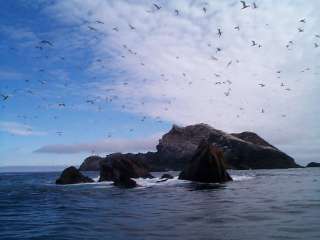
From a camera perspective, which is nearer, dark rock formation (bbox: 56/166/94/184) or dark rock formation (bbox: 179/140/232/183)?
dark rock formation (bbox: 179/140/232/183)

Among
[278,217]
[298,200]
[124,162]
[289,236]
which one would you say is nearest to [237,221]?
[278,217]

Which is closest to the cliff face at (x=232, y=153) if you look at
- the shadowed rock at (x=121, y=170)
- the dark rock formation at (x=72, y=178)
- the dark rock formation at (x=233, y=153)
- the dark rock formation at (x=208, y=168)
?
the dark rock formation at (x=233, y=153)

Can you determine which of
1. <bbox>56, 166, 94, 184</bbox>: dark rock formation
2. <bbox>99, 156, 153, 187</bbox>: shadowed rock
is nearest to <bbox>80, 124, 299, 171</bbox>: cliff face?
<bbox>99, 156, 153, 187</bbox>: shadowed rock

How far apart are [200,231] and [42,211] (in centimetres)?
1813

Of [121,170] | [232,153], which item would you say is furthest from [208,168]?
[232,153]

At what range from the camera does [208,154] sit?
78.6 meters

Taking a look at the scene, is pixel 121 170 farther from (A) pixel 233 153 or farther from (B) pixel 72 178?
(A) pixel 233 153

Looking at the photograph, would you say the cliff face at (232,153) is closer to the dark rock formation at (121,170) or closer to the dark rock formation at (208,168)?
the dark rock formation at (121,170)

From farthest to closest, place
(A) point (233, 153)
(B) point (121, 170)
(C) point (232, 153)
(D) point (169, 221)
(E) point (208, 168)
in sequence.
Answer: (A) point (233, 153), (C) point (232, 153), (B) point (121, 170), (E) point (208, 168), (D) point (169, 221)

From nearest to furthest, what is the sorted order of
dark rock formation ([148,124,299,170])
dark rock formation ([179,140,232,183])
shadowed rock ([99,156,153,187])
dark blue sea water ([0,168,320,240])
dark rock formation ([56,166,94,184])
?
dark blue sea water ([0,168,320,240])
dark rock formation ([179,140,232,183])
shadowed rock ([99,156,153,187])
dark rock formation ([56,166,94,184])
dark rock formation ([148,124,299,170])

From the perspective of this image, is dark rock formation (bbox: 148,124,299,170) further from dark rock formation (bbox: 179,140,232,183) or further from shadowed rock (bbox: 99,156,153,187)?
dark rock formation (bbox: 179,140,232,183)

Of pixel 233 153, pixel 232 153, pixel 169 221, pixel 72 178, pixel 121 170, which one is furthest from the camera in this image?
pixel 233 153

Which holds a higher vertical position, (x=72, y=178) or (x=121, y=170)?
(x=121, y=170)

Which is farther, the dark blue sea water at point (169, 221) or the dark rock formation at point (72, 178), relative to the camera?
the dark rock formation at point (72, 178)
